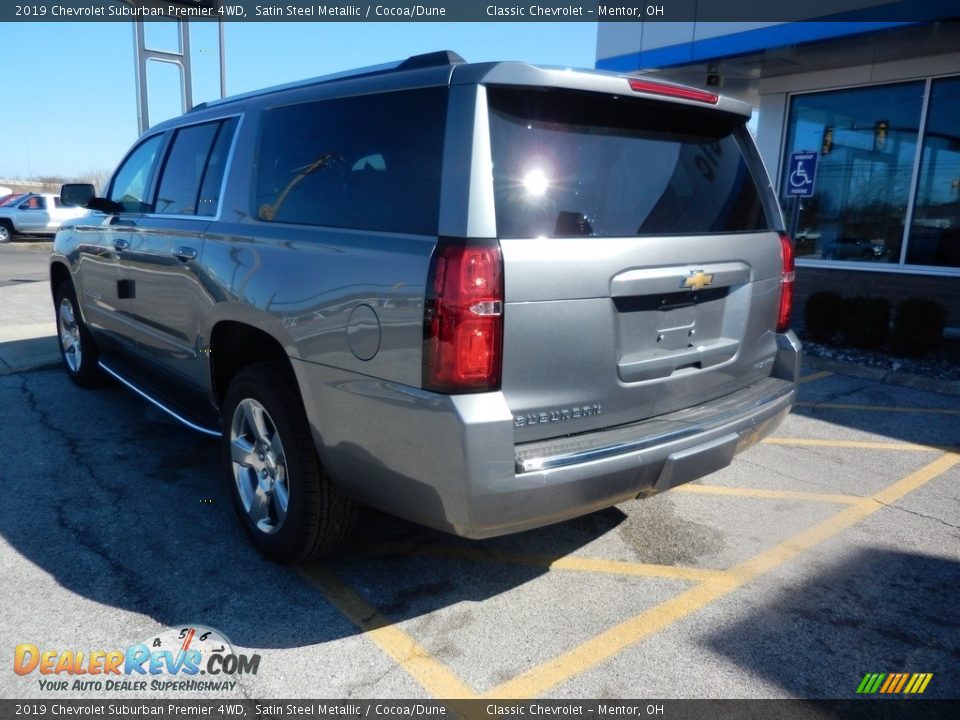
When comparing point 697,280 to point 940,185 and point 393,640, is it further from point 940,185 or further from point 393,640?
point 940,185

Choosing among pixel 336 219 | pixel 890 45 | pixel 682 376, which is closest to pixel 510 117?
pixel 336 219

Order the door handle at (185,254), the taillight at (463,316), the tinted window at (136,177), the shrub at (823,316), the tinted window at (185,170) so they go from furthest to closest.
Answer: the shrub at (823,316), the tinted window at (136,177), the tinted window at (185,170), the door handle at (185,254), the taillight at (463,316)

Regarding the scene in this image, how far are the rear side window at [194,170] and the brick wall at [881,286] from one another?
809 centimetres

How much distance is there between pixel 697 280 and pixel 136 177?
12.9 ft

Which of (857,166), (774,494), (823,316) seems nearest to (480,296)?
(774,494)

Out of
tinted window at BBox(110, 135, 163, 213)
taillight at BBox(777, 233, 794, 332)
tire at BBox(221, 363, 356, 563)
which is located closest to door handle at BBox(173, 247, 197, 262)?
tire at BBox(221, 363, 356, 563)

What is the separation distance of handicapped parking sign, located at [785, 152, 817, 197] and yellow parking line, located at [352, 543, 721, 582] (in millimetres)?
6639

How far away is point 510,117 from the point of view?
8.42ft

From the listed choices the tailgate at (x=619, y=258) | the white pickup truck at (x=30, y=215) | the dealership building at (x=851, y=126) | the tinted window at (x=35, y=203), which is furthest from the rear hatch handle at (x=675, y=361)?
the tinted window at (x=35, y=203)

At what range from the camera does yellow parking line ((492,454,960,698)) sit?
2598mm

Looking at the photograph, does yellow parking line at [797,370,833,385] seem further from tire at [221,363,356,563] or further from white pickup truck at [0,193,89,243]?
white pickup truck at [0,193,89,243]

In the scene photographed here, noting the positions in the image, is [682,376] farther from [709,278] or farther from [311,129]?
[311,129]

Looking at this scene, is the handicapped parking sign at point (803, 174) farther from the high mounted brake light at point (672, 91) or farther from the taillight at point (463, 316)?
the taillight at point (463, 316)

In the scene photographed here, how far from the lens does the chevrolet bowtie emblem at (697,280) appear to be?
9.50ft
